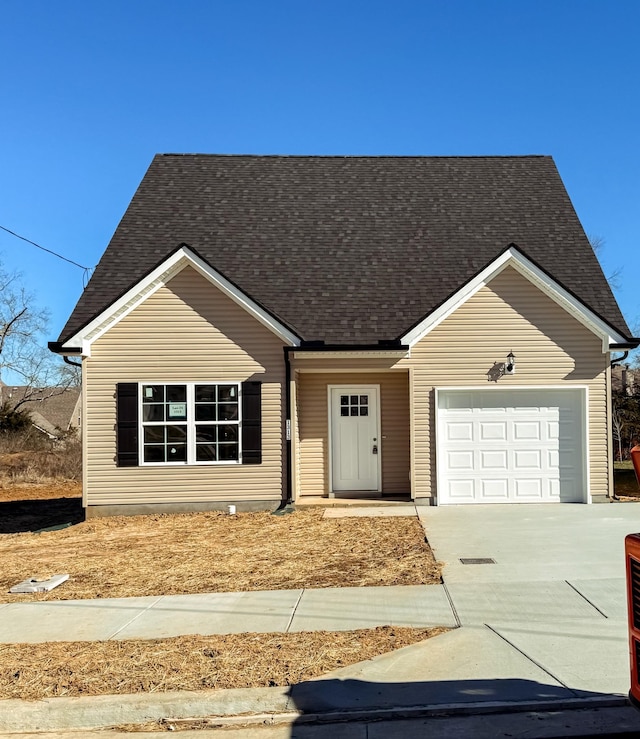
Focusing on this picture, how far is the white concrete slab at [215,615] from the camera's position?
21.7 ft

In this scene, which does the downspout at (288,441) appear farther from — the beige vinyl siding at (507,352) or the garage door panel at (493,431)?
the garage door panel at (493,431)

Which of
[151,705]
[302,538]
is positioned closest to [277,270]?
[302,538]

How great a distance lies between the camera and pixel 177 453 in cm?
1380

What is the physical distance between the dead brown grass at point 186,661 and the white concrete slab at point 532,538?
247 cm

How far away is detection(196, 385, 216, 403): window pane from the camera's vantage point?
13.9 meters

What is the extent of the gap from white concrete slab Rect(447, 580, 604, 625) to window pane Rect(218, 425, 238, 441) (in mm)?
6827

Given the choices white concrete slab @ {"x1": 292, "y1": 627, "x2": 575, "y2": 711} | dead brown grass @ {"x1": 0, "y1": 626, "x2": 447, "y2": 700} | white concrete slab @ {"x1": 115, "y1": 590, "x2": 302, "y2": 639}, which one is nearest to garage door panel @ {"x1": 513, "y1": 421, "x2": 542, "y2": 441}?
white concrete slab @ {"x1": 115, "y1": 590, "x2": 302, "y2": 639}

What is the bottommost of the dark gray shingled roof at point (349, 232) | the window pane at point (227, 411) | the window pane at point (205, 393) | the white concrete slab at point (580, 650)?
the white concrete slab at point (580, 650)

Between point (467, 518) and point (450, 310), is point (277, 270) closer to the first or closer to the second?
point (450, 310)

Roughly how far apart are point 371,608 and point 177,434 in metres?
7.61

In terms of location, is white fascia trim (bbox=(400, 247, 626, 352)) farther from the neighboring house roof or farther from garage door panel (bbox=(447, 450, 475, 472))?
the neighboring house roof

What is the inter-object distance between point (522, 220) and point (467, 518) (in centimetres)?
820

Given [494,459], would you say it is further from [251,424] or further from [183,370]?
[183,370]

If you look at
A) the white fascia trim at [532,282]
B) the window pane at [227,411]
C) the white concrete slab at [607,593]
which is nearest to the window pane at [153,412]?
the window pane at [227,411]
